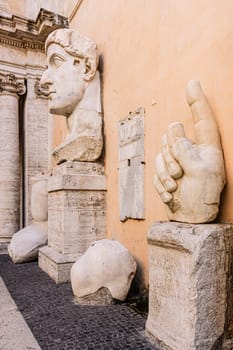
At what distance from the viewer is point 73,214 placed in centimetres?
338

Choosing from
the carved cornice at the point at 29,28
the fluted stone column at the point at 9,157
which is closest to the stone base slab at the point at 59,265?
the fluted stone column at the point at 9,157

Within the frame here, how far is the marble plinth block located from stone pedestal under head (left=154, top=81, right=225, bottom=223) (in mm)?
1614

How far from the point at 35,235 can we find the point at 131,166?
203 cm

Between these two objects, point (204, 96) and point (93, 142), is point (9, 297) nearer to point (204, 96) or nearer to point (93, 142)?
point (93, 142)

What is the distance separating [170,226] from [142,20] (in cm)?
215

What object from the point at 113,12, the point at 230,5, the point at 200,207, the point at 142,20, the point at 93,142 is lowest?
the point at 200,207

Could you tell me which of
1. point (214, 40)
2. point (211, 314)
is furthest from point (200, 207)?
point (214, 40)

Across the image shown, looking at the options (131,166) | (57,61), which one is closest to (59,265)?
(131,166)

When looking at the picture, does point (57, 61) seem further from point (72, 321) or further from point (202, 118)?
point (72, 321)

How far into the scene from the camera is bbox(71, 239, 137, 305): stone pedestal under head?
8.09 ft

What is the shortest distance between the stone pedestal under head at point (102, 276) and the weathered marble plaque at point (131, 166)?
51 centimetres

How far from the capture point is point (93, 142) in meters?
3.64

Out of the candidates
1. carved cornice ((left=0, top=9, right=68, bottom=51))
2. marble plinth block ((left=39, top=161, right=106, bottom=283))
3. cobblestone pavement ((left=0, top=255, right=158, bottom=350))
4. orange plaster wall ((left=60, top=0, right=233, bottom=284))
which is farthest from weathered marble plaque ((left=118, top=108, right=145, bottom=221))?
carved cornice ((left=0, top=9, right=68, bottom=51))

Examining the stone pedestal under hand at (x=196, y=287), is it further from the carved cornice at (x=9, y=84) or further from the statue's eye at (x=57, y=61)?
the carved cornice at (x=9, y=84)
